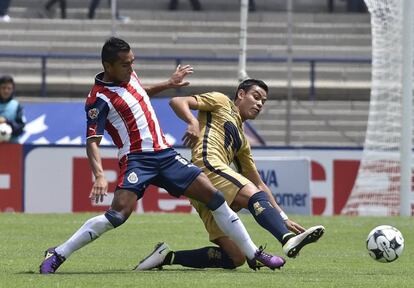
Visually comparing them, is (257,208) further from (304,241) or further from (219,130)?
(219,130)

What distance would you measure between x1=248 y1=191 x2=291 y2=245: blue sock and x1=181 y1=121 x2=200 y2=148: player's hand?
743 millimetres

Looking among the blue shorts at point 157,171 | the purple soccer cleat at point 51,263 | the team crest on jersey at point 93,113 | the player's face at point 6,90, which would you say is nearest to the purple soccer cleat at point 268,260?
the blue shorts at point 157,171

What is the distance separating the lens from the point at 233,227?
33.5 feet

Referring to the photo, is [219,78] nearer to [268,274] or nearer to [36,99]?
[36,99]

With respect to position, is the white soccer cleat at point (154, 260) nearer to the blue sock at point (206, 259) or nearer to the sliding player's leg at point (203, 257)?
the sliding player's leg at point (203, 257)

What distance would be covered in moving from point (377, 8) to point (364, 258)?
737 centimetres

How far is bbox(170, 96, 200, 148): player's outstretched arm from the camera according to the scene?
1019 centimetres

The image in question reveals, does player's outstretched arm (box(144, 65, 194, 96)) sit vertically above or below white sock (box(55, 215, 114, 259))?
above

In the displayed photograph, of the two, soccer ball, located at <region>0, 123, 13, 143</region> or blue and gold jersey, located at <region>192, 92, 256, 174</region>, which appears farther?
soccer ball, located at <region>0, 123, 13, 143</region>

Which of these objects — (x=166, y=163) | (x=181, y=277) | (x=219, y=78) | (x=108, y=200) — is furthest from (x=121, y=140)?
(x=219, y=78)

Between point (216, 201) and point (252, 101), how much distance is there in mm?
Answer: 1266

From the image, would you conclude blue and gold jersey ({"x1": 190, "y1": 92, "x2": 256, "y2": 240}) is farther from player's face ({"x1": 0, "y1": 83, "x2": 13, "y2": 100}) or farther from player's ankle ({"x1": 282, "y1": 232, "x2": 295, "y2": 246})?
player's face ({"x1": 0, "y1": 83, "x2": 13, "y2": 100})

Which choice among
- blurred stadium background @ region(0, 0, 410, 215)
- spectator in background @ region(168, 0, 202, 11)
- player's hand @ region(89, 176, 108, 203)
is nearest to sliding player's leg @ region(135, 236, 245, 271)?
player's hand @ region(89, 176, 108, 203)

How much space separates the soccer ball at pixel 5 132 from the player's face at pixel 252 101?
8.57m
